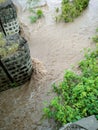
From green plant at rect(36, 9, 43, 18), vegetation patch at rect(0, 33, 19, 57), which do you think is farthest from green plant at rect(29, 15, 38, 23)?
vegetation patch at rect(0, 33, 19, 57)

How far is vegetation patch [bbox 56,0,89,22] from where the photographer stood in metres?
7.23

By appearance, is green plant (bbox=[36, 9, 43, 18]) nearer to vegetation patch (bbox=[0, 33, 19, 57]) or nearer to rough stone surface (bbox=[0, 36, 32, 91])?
rough stone surface (bbox=[0, 36, 32, 91])

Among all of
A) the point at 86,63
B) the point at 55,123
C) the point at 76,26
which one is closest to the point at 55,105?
the point at 55,123

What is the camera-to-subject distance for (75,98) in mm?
4371

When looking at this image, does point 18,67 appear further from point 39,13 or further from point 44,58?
point 39,13

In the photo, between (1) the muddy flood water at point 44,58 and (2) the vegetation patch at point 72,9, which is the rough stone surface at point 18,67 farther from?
(2) the vegetation patch at point 72,9

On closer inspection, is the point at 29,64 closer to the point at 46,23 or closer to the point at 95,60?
the point at 95,60

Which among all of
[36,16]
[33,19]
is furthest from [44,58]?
[36,16]

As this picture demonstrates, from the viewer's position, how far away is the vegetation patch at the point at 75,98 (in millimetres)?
4066

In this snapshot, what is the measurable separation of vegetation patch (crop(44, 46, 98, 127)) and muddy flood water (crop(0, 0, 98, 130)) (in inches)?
9.2

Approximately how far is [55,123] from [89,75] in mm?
1092

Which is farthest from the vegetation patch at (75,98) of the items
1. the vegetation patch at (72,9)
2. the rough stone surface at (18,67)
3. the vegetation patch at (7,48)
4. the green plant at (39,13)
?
the green plant at (39,13)

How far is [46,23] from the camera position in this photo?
7457 millimetres

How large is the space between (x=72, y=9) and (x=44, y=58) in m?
1.99
